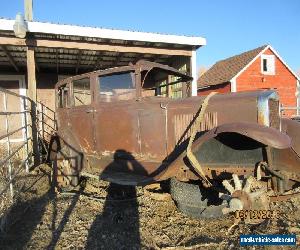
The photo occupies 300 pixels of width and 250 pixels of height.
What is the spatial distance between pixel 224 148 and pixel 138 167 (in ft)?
4.95

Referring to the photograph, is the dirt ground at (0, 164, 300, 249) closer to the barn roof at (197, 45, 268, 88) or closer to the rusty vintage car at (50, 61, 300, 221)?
the rusty vintage car at (50, 61, 300, 221)

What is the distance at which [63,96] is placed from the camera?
6582 mm

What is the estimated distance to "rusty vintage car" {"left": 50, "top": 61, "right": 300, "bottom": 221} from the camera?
3682 mm

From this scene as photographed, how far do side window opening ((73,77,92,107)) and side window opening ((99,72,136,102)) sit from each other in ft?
1.07

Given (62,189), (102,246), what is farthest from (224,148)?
(62,189)

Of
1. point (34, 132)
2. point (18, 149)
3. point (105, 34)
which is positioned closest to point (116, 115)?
point (18, 149)

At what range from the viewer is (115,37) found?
26.5 feet

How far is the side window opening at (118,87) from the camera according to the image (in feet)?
16.5

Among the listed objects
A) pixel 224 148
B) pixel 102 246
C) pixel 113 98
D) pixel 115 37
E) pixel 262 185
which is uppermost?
pixel 115 37

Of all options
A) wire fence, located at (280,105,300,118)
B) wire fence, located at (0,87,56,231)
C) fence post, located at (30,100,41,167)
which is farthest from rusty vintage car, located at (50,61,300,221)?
wire fence, located at (280,105,300,118)

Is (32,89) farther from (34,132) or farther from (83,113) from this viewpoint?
(83,113)

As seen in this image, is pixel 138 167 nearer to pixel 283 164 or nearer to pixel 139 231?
pixel 139 231

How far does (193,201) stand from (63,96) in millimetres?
3595

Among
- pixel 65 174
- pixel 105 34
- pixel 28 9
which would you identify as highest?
pixel 28 9
